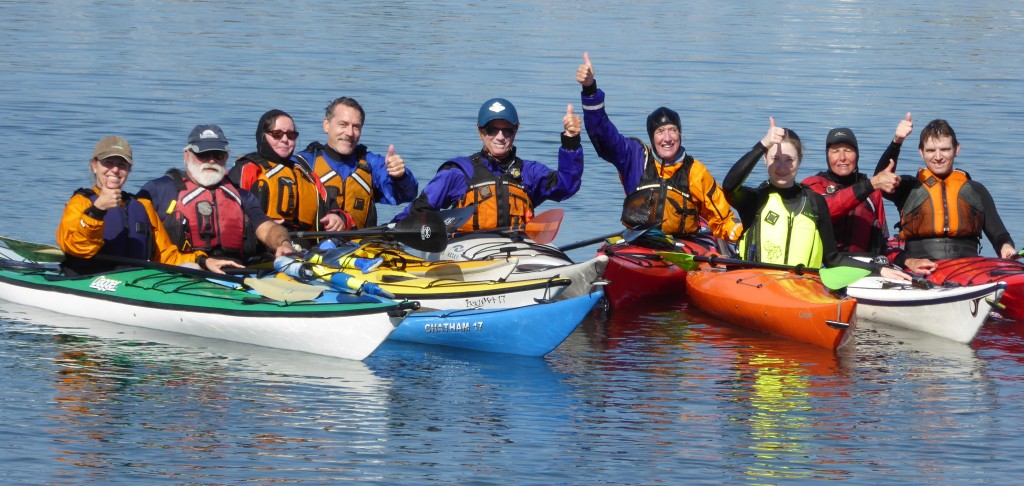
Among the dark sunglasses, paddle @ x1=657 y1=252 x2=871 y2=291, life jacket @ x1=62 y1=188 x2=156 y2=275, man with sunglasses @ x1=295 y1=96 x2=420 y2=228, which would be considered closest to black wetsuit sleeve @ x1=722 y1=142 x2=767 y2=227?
paddle @ x1=657 y1=252 x2=871 y2=291

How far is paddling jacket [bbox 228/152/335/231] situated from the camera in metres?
11.5

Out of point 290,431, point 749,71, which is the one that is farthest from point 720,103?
point 290,431

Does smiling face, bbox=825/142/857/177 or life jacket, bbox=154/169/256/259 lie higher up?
smiling face, bbox=825/142/857/177

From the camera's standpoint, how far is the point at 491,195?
1184cm

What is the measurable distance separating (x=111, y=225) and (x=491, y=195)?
110 inches

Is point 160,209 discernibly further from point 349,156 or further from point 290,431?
point 290,431

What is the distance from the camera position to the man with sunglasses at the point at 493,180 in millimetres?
11797

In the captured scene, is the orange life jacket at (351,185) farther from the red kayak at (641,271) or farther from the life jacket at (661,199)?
the life jacket at (661,199)

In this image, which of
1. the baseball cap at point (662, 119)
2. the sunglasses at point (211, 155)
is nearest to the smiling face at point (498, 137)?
the baseball cap at point (662, 119)

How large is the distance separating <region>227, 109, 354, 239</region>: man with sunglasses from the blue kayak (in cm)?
154

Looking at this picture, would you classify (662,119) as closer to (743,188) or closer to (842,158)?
(743,188)

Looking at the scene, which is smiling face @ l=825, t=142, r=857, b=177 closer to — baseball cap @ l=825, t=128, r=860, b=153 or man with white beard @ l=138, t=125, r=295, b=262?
baseball cap @ l=825, t=128, r=860, b=153

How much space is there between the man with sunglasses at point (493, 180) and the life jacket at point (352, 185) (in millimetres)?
355

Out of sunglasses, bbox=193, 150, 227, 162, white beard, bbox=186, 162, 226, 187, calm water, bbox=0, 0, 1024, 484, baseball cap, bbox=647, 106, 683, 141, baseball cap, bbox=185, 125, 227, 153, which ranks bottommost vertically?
calm water, bbox=0, 0, 1024, 484
